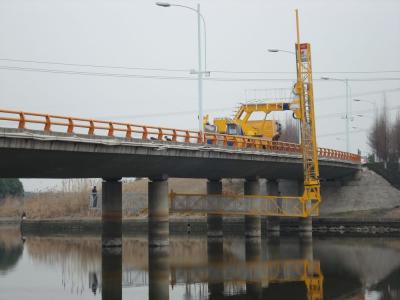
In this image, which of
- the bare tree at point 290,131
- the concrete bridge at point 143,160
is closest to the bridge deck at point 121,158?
the concrete bridge at point 143,160

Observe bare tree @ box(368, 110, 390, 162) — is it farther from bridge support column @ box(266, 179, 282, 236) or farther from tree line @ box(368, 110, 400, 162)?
bridge support column @ box(266, 179, 282, 236)

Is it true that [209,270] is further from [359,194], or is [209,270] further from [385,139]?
[385,139]

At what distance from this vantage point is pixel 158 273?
45.3m

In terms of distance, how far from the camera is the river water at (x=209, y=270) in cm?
3650

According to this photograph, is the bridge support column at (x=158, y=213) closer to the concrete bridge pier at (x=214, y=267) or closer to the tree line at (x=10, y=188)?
the concrete bridge pier at (x=214, y=267)

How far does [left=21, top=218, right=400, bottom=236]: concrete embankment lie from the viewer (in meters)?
81.2

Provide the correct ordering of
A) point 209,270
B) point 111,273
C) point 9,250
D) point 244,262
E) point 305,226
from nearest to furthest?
point 111,273
point 209,270
point 244,262
point 9,250
point 305,226

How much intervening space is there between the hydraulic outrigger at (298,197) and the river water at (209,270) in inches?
132

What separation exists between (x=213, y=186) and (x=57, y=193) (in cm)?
4443

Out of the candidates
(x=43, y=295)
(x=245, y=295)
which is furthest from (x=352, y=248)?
(x=43, y=295)

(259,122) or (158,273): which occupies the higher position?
(259,122)

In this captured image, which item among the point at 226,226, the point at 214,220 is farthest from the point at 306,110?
the point at 226,226

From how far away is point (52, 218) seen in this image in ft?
331

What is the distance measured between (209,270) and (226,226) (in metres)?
42.7
